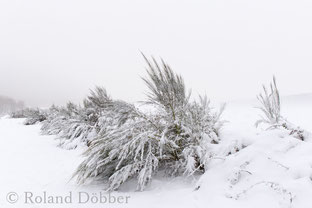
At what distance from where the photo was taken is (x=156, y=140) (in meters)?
2.32

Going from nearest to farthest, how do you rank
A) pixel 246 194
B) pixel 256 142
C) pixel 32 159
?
pixel 246 194 → pixel 256 142 → pixel 32 159

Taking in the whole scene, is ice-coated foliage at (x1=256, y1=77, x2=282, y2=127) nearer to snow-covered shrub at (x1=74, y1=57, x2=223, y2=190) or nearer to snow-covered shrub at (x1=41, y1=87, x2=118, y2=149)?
snow-covered shrub at (x1=74, y1=57, x2=223, y2=190)

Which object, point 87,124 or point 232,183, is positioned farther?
point 87,124

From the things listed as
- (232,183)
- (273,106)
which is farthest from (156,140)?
(273,106)

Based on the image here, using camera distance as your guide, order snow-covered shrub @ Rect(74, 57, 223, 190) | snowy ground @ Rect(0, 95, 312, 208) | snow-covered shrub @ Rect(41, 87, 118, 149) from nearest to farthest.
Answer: snowy ground @ Rect(0, 95, 312, 208)
snow-covered shrub @ Rect(74, 57, 223, 190)
snow-covered shrub @ Rect(41, 87, 118, 149)

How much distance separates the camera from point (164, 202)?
171 cm

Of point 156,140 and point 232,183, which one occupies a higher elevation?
point 156,140

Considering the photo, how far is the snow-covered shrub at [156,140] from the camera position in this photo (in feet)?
6.98

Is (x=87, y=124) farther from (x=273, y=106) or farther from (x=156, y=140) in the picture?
(x=273, y=106)

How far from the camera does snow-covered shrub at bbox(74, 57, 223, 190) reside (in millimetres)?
2127

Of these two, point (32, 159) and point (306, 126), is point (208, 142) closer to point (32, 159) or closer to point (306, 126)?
point (306, 126)

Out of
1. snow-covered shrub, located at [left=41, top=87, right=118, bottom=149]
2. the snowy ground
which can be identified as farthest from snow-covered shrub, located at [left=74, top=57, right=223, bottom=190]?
snow-covered shrub, located at [left=41, top=87, right=118, bottom=149]

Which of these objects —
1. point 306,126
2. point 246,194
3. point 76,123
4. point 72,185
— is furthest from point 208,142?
point 76,123

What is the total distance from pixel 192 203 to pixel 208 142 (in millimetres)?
981
